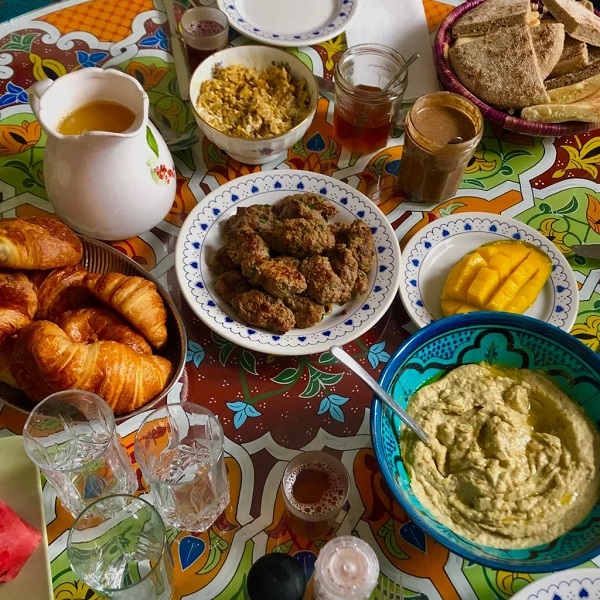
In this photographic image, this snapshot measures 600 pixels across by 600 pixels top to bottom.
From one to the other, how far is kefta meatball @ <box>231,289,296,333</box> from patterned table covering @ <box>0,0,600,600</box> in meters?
0.08

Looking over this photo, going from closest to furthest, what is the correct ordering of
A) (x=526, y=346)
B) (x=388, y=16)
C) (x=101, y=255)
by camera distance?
(x=526, y=346) → (x=101, y=255) → (x=388, y=16)

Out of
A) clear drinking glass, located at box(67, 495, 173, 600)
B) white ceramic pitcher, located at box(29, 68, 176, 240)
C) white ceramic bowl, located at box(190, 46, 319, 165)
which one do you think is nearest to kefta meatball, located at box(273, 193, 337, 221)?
white ceramic bowl, located at box(190, 46, 319, 165)

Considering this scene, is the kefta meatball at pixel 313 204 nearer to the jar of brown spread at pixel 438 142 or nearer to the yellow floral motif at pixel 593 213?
the jar of brown spread at pixel 438 142

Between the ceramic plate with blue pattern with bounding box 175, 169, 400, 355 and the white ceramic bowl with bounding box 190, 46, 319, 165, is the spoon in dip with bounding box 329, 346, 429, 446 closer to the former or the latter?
the ceramic plate with blue pattern with bounding box 175, 169, 400, 355

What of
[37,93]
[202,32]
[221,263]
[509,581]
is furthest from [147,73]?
[509,581]

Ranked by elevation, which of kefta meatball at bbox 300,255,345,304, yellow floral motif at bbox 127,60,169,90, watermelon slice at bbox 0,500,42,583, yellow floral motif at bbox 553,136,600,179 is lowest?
watermelon slice at bbox 0,500,42,583

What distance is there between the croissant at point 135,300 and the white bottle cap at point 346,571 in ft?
1.56

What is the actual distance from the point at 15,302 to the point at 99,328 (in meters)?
0.15

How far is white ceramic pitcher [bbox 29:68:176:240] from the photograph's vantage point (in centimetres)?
122

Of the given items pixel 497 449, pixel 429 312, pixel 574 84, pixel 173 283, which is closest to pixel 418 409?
pixel 497 449

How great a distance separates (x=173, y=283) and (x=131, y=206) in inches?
6.9

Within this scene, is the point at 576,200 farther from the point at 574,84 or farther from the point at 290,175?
the point at 290,175

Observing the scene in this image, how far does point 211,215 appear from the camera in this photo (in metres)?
1.39

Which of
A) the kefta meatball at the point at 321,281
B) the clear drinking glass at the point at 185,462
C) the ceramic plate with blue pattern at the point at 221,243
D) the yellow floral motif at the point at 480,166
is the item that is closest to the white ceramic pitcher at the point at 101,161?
the ceramic plate with blue pattern at the point at 221,243
